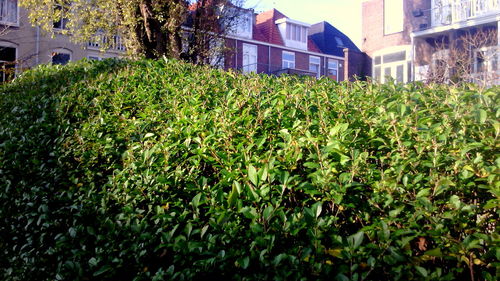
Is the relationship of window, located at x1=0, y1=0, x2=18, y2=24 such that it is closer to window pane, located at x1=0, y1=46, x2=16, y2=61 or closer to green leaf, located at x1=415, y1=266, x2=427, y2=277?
window pane, located at x1=0, y1=46, x2=16, y2=61

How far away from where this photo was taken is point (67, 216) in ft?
9.25

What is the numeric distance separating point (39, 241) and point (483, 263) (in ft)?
8.76

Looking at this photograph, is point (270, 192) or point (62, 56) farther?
point (62, 56)

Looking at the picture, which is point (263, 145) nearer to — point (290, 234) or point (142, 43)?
point (290, 234)

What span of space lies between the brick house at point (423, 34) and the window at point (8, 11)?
728 inches

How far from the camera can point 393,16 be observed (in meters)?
26.4

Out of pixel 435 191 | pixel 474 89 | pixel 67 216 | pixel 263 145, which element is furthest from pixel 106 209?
pixel 474 89

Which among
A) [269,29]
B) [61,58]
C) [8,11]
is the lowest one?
[61,58]

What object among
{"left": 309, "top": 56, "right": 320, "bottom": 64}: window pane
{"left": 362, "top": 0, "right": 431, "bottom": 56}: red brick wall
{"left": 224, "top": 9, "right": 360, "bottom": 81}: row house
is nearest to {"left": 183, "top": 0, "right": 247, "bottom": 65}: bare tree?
{"left": 224, "top": 9, "right": 360, "bottom": 81}: row house

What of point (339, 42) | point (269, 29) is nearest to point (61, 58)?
point (269, 29)

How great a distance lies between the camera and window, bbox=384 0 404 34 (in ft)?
85.1

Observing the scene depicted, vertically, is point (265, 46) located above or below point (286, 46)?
below

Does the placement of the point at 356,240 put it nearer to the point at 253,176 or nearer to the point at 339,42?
the point at 253,176

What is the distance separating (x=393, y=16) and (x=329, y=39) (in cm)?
1012
